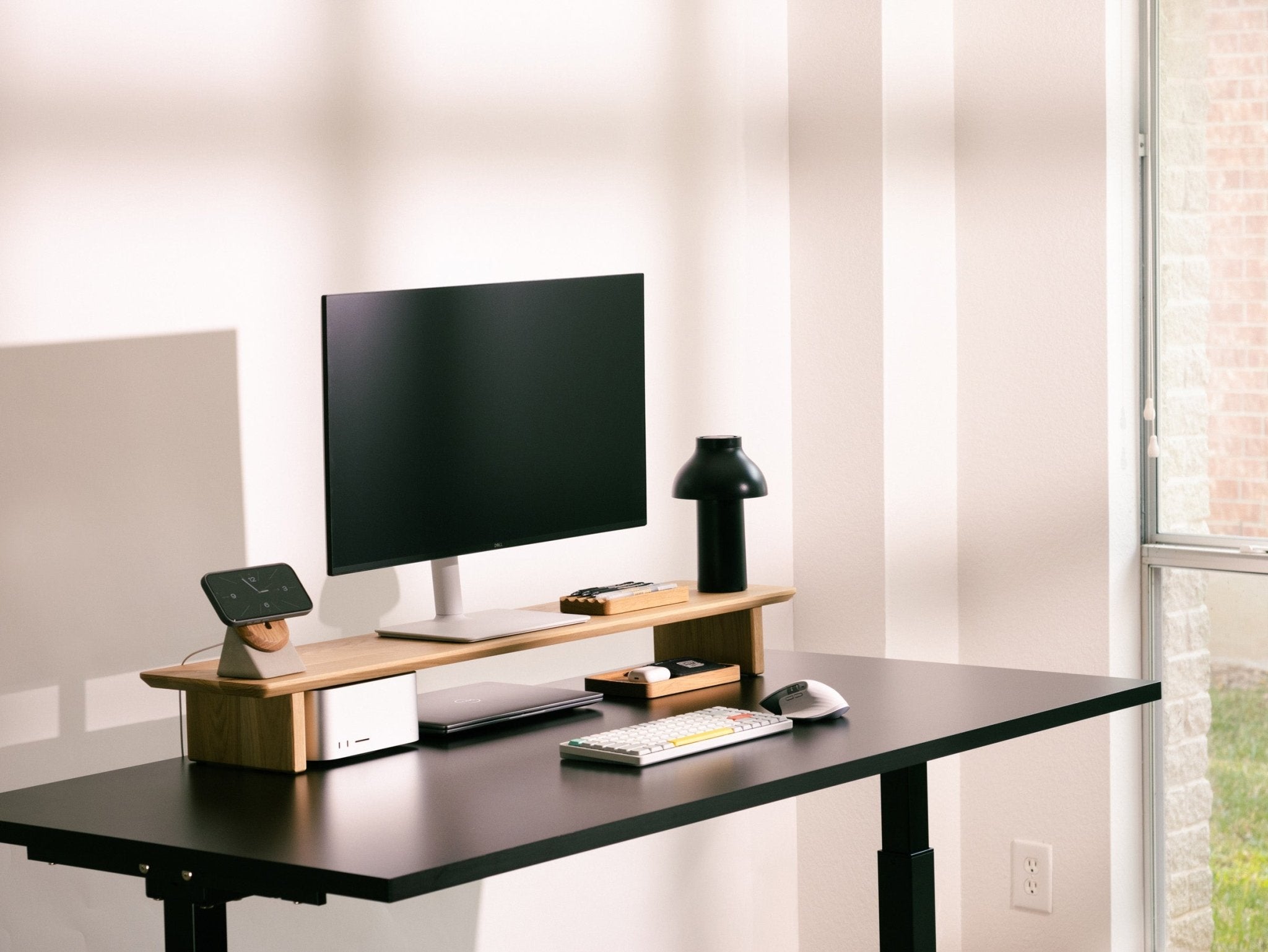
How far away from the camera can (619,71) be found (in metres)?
3.03

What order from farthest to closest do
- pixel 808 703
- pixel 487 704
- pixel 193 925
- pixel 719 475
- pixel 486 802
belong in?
pixel 719 475
pixel 487 704
pixel 808 703
pixel 486 802
pixel 193 925

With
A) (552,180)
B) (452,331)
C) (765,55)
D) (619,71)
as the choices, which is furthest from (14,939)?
(765,55)

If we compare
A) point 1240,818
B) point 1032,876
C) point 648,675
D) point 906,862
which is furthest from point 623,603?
point 1240,818

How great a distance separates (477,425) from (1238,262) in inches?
61.0

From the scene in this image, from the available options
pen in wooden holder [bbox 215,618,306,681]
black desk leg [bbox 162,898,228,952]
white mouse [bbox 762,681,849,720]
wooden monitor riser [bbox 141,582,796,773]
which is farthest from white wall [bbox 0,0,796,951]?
white mouse [bbox 762,681,849,720]

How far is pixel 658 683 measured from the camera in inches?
93.7

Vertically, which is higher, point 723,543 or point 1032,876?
point 723,543

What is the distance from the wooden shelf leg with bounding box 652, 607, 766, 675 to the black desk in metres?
0.12

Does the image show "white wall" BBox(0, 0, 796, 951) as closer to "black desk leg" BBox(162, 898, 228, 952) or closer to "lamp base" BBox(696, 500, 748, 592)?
"lamp base" BBox(696, 500, 748, 592)

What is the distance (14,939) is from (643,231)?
1.61 meters

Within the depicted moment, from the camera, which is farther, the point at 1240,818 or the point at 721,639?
the point at 1240,818

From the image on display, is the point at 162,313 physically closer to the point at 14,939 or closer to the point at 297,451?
the point at 297,451

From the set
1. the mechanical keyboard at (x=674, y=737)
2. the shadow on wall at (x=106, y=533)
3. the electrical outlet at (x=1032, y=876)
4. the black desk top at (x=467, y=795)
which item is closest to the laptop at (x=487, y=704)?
the black desk top at (x=467, y=795)

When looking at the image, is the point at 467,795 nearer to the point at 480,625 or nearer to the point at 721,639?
the point at 480,625
